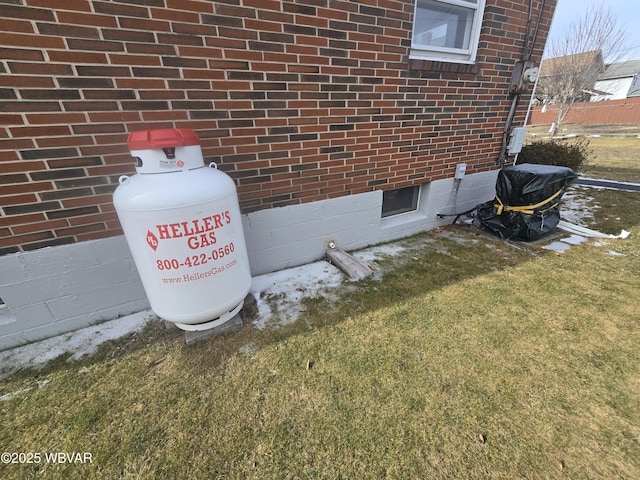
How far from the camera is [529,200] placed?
11.6ft

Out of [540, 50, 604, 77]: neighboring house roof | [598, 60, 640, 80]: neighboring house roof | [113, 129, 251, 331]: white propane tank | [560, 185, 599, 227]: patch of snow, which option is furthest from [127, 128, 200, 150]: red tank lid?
[598, 60, 640, 80]: neighboring house roof

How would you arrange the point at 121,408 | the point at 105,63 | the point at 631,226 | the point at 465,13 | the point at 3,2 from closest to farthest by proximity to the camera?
the point at 3,2 < the point at 121,408 < the point at 105,63 < the point at 465,13 < the point at 631,226

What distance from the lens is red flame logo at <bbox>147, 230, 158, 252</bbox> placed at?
169 centimetres

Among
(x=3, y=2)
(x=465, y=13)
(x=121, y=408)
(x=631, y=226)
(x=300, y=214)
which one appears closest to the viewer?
(x=3, y=2)

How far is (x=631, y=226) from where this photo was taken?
400 centimetres

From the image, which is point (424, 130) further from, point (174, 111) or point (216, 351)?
point (216, 351)

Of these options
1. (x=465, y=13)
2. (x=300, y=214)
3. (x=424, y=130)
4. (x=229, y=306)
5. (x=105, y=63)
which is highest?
(x=465, y=13)

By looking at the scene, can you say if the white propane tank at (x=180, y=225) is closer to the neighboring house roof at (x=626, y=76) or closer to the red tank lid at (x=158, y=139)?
the red tank lid at (x=158, y=139)

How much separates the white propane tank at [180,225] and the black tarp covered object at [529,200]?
355cm

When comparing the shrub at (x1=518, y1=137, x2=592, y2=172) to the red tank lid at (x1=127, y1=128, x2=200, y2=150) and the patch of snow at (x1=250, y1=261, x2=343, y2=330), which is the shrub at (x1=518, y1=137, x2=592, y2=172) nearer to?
the patch of snow at (x1=250, y1=261, x2=343, y2=330)

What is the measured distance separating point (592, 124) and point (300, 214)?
1270 inches

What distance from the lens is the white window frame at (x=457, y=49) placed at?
3.07 m

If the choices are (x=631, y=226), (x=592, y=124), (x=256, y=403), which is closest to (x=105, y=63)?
(x=256, y=403)

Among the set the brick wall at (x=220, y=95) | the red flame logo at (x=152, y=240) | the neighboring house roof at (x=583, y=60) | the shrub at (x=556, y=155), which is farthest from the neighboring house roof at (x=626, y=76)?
the red flame logo at (x=152, y=240)
